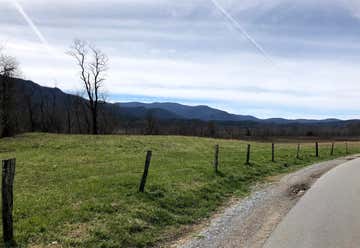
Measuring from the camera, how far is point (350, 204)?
1284 centimetres

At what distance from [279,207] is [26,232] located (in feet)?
23.4

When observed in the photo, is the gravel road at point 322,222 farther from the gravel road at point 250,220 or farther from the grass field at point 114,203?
the grass field at point 114,203

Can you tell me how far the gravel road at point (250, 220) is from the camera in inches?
339

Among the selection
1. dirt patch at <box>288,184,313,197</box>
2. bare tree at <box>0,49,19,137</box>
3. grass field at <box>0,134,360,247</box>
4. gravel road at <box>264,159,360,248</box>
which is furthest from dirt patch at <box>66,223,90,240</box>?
bare tree at <box>0,49,19,137</box>

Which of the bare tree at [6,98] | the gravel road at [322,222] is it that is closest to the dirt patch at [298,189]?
the gravel road at [322,222]

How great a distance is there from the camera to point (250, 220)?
35.3ft

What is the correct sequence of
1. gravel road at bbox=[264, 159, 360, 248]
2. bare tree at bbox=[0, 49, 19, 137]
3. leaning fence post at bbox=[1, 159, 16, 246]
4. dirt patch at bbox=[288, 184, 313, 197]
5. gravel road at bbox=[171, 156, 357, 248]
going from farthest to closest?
bare tree at bbox=[0, 49, 19, 137] → dirt patch at bbox=[288, 184, 313, 197] → gravel road at bbox=[171, 156, 357, 248] → gravel road at bbox=[264, 159, 360, 248] → leaning fence post at bbox=[1, 159, 16, 246]

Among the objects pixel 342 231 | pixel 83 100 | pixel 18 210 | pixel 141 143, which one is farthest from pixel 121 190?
pixel 83 100

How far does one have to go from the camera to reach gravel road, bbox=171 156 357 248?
339 inches

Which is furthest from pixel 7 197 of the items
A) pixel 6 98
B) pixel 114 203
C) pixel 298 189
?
pixel 6 98

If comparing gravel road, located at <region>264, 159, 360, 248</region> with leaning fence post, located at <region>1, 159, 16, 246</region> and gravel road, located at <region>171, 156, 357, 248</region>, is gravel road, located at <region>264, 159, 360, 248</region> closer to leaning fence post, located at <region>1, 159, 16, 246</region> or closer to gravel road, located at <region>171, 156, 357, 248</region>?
gravel road, located at <region>171, 156, 357, 248</region>

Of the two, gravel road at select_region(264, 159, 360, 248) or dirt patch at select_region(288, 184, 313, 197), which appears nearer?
gravel road at select_region(264, 159, 360, 248)

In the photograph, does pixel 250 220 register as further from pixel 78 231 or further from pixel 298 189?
pixel 298 189

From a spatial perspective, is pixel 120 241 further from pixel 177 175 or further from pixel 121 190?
pixel 177 175
